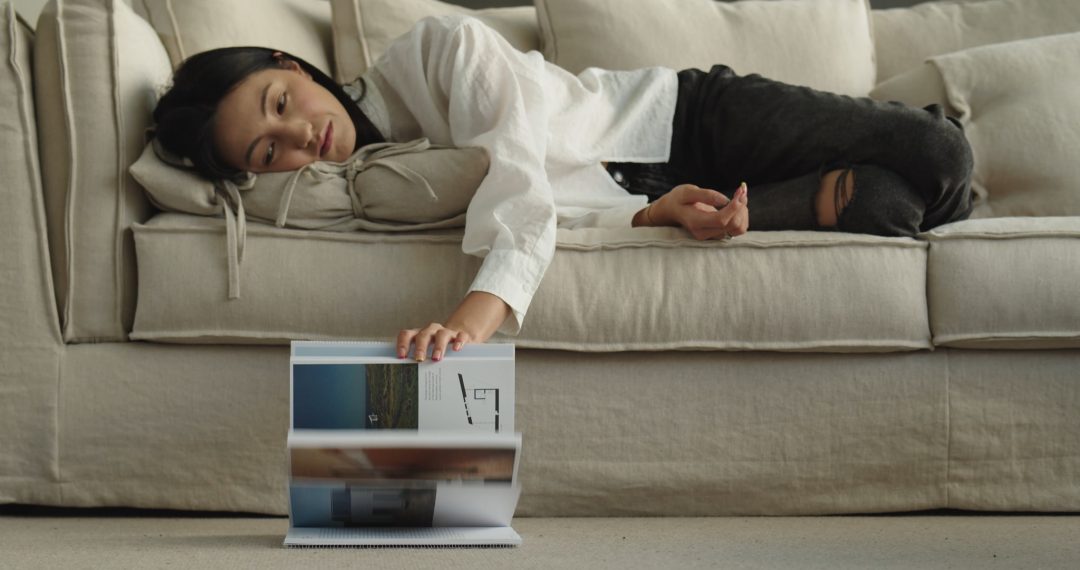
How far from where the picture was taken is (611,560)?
111 cm

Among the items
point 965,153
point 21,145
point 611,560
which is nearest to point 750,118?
point 965,153

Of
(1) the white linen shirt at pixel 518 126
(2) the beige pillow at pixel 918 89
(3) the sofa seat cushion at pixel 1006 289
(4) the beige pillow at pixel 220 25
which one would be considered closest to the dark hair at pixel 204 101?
(1) the white linen shirt at pixel 518 126

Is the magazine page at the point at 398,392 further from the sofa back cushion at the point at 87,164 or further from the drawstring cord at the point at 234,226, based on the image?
the sofa back cushion at the point at 87,164

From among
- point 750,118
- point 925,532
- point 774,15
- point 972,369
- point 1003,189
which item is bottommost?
point 925,532

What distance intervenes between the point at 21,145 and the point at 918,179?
123 cm

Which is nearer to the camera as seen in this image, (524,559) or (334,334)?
(524,559)

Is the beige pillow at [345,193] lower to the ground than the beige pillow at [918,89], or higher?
lower

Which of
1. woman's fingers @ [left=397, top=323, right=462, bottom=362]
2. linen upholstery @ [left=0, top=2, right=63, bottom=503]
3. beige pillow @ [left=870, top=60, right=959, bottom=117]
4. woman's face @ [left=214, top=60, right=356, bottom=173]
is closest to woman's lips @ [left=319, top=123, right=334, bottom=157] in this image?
woman's face @ [left=214, top=60, right=356, bottom=173]

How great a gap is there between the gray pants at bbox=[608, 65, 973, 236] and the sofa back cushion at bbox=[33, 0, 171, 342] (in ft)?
2.41

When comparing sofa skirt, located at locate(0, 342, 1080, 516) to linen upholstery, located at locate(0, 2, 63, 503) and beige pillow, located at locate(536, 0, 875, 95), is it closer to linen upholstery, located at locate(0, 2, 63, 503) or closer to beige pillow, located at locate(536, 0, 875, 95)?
linen upholstery, located at locate(0, 2, 63, 503)

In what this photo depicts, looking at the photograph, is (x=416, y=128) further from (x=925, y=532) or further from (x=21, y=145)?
Result: (x=925, y=532)

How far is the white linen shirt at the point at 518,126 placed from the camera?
1.37 m

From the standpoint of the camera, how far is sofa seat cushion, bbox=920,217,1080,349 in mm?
1435

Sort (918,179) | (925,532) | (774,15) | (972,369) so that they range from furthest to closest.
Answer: (774,15) < (918,179) < (972,369) < (925,532)
